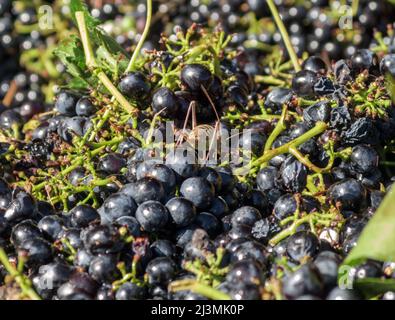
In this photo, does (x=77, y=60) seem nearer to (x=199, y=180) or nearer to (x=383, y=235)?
(x=199, y=180)

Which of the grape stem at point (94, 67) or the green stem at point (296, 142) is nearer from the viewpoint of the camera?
the green stem at point (296, 142)

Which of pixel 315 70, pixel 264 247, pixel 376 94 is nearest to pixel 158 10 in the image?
pixel 315 70

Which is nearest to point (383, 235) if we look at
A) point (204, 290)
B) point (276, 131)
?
point (204, 290)

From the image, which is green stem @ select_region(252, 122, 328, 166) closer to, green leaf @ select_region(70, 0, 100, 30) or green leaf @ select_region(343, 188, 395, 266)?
green leaf @ select_region(343, 188, 395, 266)

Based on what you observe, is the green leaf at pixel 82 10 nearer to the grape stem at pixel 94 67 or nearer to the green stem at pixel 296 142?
the grape stem at pixel 94 67

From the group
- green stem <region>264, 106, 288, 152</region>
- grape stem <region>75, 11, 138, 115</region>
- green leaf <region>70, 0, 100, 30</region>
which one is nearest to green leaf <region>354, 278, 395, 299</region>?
green stem <region>264, 106, 288, 152</region>

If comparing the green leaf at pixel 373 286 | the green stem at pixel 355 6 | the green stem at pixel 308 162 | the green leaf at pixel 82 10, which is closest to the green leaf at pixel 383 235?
the green leaf at pixel 373 286

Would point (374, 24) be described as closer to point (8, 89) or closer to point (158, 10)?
point (158, 10)

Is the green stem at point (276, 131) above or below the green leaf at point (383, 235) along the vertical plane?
above
